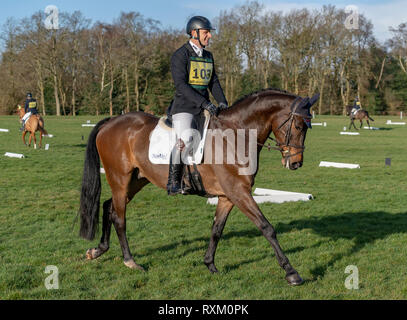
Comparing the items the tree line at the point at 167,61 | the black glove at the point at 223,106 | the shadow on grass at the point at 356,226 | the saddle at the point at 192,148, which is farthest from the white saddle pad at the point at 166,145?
the tree line at the point at 167,61

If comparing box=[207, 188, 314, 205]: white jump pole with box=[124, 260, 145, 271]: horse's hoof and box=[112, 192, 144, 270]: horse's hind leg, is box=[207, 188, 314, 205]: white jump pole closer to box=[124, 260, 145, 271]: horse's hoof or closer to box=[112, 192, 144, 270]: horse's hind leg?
box=[112, 192, 144, 270]: horse's hind leg

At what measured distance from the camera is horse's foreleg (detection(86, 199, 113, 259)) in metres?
6.72

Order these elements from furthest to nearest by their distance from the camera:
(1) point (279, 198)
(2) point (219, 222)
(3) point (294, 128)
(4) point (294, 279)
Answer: (1) point (279, 198) → (2) point (219, 222) → (3) point (294, 128) → (4) point (294, 279)

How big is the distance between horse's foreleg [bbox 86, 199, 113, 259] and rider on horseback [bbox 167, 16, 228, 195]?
1.33 m

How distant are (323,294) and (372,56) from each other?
71.8m

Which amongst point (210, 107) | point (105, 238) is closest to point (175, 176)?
point (210, 107)

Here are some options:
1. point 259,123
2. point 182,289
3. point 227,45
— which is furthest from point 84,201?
point 227,45

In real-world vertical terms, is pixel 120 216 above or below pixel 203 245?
above

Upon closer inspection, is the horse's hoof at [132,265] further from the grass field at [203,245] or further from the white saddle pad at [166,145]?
the white saddle pad at [166,145]

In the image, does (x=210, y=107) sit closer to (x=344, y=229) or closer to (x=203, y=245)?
(x=203, y=245)

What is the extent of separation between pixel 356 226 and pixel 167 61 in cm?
6124

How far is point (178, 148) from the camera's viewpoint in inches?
241

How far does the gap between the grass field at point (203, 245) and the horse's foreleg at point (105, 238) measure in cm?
12

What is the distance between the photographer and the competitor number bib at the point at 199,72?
20.3 feet
